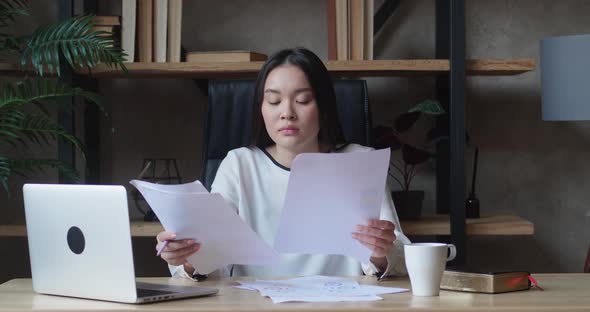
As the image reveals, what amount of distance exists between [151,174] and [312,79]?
1173mm

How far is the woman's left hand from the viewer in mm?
1550

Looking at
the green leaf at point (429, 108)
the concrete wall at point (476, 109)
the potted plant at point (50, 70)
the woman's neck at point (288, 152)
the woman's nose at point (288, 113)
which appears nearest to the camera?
the woman's nose at point (288, 113)

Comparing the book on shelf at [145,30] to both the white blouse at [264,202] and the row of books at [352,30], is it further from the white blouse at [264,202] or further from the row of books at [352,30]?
the white blouse at [264,202]

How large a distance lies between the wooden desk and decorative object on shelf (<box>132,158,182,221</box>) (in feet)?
4.21

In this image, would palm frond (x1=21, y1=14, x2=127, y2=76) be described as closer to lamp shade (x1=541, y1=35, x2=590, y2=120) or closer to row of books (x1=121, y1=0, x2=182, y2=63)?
row of books (x1=121, y1=0, x2=182, y2=63)

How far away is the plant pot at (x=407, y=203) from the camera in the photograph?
8.89 feet

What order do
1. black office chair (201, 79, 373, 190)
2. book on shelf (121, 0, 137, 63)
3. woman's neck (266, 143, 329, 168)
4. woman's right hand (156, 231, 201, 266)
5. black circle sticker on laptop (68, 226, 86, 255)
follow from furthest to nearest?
book on shelf (121, 0, 137, 63) < black office chair (201, 79, 373, 190) < woman's neck (266, 143, 329, 168) < woman's right hand (156, 231, 201, 266) < black circle sticker on laptop (68, 226, 86, 255)

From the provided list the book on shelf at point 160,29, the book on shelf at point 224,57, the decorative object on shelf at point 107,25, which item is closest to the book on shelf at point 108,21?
the decorative object on shelf at point 107,25

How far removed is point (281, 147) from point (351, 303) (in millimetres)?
807

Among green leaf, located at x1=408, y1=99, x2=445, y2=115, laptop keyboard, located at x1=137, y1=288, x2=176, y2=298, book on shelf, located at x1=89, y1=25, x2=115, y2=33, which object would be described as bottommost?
laptop keyboard, located at x1=137, y1=288, x2=176, y2=298

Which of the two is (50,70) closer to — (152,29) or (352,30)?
(152,29)

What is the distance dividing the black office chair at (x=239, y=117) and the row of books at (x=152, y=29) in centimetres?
48

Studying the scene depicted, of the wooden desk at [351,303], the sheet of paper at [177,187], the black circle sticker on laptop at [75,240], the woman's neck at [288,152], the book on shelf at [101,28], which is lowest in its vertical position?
the wooden desk at [351,303]

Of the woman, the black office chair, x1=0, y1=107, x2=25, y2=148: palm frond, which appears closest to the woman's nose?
the woman
